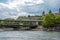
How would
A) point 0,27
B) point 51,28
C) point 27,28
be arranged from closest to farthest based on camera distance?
1. point 51,28
2. point 27,28
3. point 0,27

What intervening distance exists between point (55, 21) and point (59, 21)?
7.96ft

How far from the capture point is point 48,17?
146 m

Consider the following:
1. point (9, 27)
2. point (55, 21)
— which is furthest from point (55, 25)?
point (9, 27)

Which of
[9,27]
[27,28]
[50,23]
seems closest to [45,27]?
[50,23]

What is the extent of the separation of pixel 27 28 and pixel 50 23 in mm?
22313

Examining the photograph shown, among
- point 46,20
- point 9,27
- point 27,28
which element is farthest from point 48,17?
point 9,27

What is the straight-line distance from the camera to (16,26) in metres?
170

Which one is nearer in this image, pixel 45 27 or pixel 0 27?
pixel 45 27

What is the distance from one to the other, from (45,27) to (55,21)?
6.24m

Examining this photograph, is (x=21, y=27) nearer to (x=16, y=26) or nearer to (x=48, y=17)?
(x=16, y=26)

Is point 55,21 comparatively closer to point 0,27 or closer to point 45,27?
point 45,27

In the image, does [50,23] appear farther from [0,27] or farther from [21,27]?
[0,27]

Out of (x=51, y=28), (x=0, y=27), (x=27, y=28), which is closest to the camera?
(x=51, y=28)

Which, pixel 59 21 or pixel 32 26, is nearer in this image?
pixel 59 21
